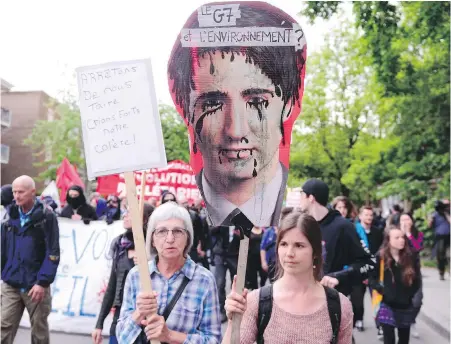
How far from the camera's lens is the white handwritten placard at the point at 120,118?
9.18 ft

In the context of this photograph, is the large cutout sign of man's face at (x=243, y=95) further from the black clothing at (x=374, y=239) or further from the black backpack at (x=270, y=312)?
the black clothing at (x=374, y=239)

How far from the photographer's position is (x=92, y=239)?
832 centimetres

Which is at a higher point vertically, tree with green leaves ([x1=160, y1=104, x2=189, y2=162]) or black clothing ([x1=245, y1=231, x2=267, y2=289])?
tree with green leaves ([x1=160, y1=104, x2=189, y2=162])

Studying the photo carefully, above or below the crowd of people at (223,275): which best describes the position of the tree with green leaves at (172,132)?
above

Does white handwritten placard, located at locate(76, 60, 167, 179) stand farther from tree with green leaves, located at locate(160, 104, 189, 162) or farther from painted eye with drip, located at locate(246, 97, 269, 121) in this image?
tree with green leaves, located at locate(160, 104, 189, 162)

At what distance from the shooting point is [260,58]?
9.36 ft

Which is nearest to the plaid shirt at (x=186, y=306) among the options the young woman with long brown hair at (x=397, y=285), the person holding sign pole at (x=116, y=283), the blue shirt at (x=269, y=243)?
the person holding sign pole at (x=116, y=283)

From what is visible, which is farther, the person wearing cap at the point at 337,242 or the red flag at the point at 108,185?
the red flag at the point at 108,185

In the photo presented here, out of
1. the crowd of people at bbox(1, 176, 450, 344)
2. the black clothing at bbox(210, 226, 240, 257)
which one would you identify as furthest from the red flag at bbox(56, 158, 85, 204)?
the black clothing at bbox(210, 226, 240, 257)

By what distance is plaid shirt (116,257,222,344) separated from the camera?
303cm

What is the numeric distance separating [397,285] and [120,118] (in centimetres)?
411

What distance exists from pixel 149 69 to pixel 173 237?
99 cm

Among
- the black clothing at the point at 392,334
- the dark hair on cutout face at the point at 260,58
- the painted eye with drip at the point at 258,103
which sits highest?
the dark hair on cutout face at the point at 260,58

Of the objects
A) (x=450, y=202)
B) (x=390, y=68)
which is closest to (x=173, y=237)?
(x=390, y=68)
